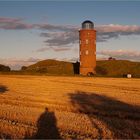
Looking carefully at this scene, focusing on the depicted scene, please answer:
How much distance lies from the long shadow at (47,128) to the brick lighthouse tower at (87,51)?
216ft

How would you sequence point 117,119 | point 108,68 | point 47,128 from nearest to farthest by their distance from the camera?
point 47,128 → point 117,119 → point 108,68

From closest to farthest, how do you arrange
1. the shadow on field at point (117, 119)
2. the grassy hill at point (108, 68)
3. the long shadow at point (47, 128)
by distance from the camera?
1. the long shadow at point (47, 128)
2. the shadow on field at point (117, 119)
3. the grassy hill at point (108, 68)

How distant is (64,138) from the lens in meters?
14.5

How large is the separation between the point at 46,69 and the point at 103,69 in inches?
587

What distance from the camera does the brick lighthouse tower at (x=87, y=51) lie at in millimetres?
86750

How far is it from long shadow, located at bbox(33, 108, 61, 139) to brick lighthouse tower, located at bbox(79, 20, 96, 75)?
2597 inches

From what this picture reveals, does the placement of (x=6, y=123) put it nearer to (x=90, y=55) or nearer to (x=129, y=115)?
(x=129, y=115)

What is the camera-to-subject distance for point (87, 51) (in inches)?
3423

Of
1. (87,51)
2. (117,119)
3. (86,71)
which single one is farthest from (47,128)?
(87,51)

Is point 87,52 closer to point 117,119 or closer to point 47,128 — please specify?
point 117,119

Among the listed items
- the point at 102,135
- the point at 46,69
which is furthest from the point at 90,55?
the point at 102,135

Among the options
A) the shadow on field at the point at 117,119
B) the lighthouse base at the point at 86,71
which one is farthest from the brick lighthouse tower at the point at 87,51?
the shadow on field at the point at 117,119

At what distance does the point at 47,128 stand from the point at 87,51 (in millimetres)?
70870

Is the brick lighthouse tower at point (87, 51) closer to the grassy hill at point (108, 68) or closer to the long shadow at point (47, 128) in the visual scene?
the grassy hill at point (108, 68)
